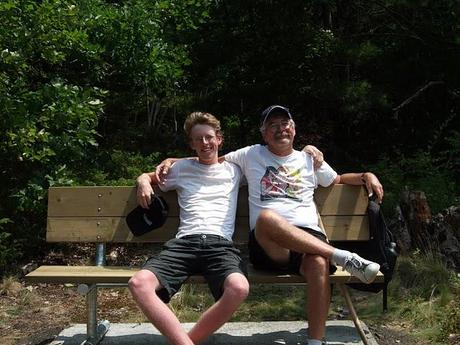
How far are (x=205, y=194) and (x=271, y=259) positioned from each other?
657 millimetres

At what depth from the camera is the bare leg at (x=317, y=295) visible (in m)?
3.52

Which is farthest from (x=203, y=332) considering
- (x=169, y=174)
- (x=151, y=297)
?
(x=169, y=174)

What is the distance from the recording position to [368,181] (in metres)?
4.12

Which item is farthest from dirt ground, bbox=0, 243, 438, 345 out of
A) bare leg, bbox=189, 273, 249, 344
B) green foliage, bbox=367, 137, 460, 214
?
green foliage, bbox=367, 137, 460, 214

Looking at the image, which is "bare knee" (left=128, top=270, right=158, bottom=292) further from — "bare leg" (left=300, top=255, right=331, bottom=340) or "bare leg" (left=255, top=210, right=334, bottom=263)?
"bare leg" (left=300, top=255, right=331, bottom=340)

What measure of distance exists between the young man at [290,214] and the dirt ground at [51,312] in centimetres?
97

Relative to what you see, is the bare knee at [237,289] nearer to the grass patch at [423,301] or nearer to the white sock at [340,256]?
the white sock at [340,256]

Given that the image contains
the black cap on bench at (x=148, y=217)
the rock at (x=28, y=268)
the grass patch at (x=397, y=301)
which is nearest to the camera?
the black cap on bench at (x=148, y=217)

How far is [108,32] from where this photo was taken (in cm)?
661

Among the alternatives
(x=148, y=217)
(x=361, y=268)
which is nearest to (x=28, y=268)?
(x=148, y=217)

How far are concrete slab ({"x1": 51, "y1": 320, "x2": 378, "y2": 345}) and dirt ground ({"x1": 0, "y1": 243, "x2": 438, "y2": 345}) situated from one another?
7.2 inches

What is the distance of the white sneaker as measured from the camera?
3428 mm

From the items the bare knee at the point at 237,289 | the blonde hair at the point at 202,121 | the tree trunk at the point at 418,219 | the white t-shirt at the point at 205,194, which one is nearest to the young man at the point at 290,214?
the white t-shirt at the point at 205,194

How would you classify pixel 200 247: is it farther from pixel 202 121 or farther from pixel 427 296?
pixel 427 296
